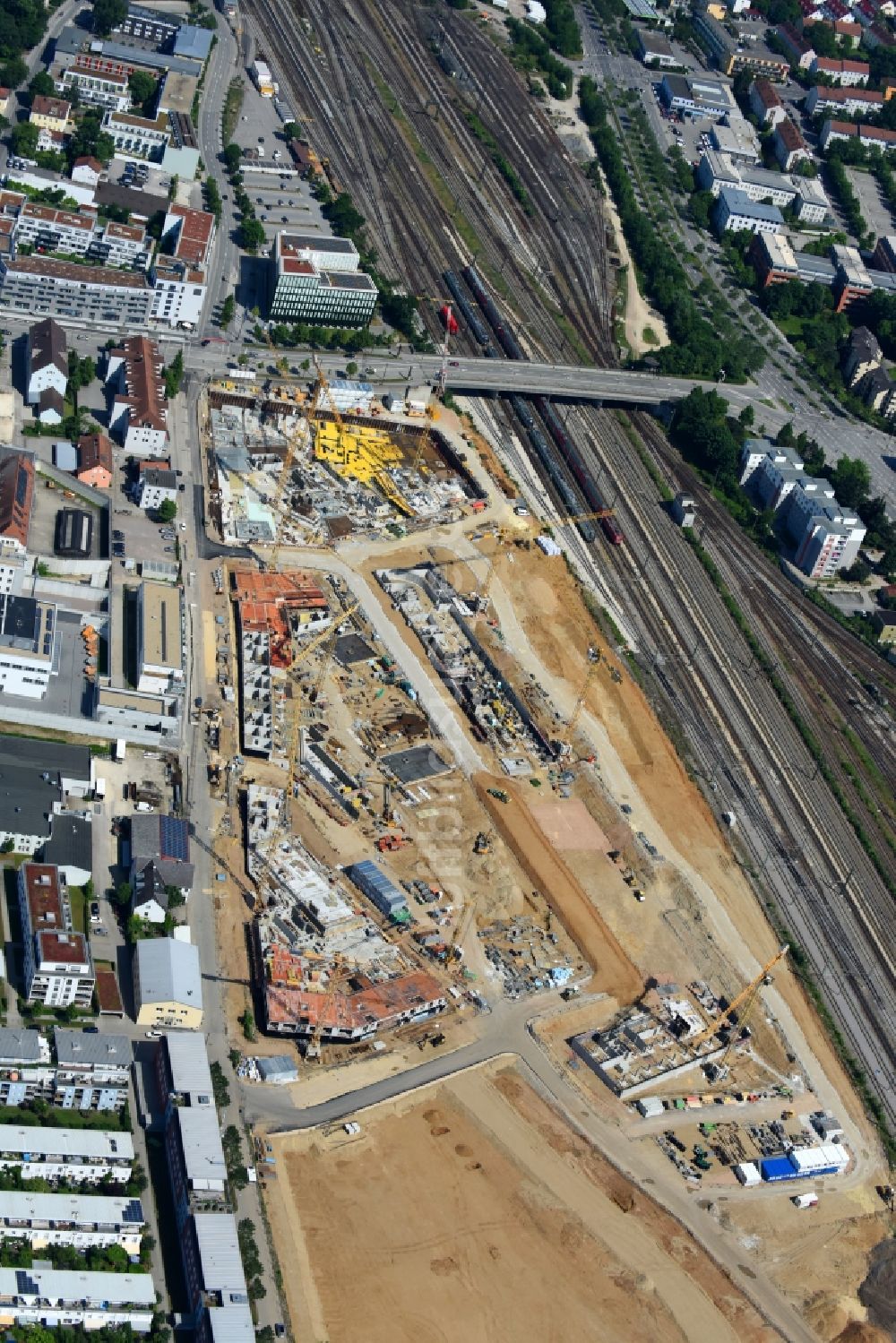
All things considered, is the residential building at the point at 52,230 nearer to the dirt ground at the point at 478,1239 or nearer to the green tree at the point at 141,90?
the green tree at the point at 141,90

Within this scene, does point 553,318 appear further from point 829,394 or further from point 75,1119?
point 75,1119

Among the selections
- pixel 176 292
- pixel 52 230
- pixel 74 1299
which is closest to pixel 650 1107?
pixel 74 1299

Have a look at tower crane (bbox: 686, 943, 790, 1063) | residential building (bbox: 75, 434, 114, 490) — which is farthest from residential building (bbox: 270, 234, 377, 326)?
tower crane (bbox: 686, 943, 790, 1063)

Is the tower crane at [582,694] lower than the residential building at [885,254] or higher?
lower

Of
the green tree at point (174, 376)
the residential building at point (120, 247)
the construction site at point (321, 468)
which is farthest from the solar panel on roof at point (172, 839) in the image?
the residential building at point (120, 247)

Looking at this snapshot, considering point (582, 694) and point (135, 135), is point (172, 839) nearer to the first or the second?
point (582, 694)

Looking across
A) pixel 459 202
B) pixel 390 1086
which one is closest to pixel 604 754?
pixel 390 1086

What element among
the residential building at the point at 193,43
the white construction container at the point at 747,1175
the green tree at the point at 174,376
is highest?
the residential building at the point at 193,43
